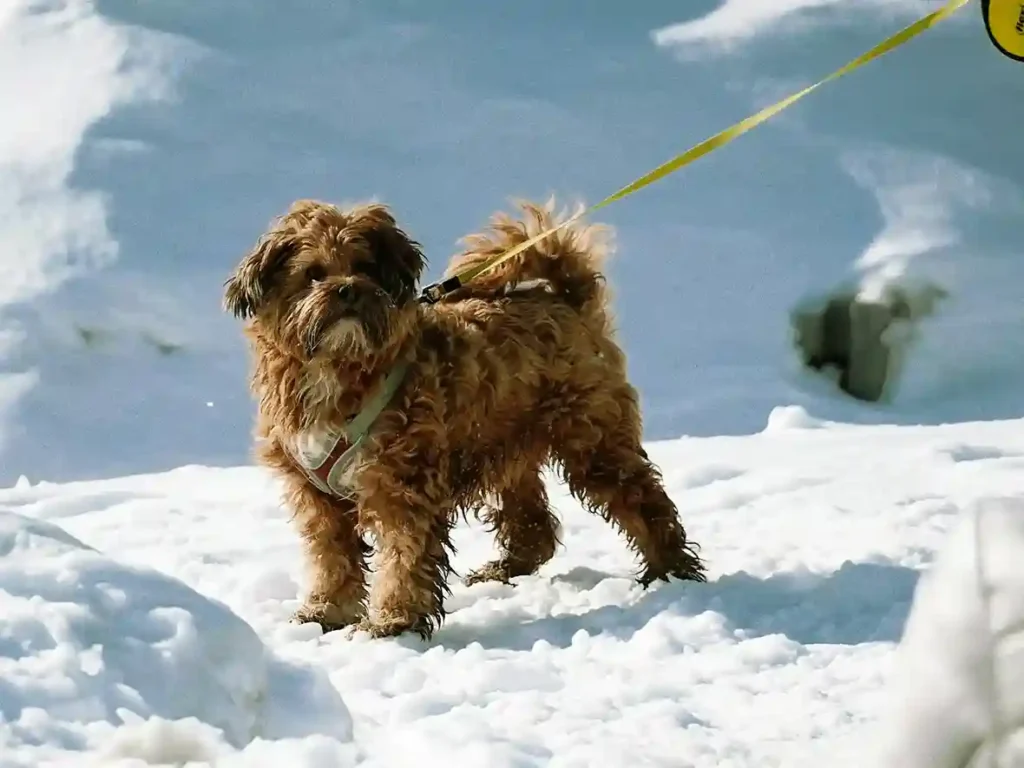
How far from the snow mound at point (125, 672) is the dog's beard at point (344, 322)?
119 cm

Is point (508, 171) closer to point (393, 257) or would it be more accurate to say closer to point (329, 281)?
point (393, 257)

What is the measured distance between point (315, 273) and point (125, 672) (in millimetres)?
1910

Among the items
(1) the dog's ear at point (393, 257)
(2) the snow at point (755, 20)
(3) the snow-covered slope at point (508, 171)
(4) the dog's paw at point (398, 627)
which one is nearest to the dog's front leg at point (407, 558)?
(4) the dog's paw at point (398, 627)

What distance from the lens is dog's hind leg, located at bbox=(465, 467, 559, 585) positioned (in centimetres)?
518

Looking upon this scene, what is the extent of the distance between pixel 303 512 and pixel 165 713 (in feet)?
6.70

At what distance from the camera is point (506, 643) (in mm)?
4000

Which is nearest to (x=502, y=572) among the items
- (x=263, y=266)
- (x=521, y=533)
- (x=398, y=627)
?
(x=521, y=533)

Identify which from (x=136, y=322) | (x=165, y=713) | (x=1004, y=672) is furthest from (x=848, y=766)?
(x=136, y=322)

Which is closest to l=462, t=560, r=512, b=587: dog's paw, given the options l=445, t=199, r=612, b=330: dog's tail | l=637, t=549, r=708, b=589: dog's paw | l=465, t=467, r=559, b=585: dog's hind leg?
l=465, t=467, r=559, b=585: dog's hind leg

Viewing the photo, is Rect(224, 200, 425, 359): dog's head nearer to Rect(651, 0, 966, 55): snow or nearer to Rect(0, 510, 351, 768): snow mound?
Rect(0, 510, 351, 768): snow mound

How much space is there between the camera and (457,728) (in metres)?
2.84

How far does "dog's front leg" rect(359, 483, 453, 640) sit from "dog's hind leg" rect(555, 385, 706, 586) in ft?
2.29

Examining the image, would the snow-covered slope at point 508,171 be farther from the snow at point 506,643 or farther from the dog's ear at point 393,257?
the dog's ear at point 393,257

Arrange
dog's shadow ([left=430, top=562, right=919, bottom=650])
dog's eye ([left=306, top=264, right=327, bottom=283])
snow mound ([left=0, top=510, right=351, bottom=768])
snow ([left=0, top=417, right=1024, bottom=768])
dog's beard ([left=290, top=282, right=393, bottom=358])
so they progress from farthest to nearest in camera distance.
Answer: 1. dog's eye ([left=306, top=264, right=327, bottom=283])
2. dog's beard ([left=290, top=282, right=393, bottom=358])
3. dog's shadow ([left=430, top=562, right=919, bottom=650])
4. snow ([left=0, top=417, right=1024, bottom=768])
5. snow mound ([left=0, top=510, right=351, bottom=768])
